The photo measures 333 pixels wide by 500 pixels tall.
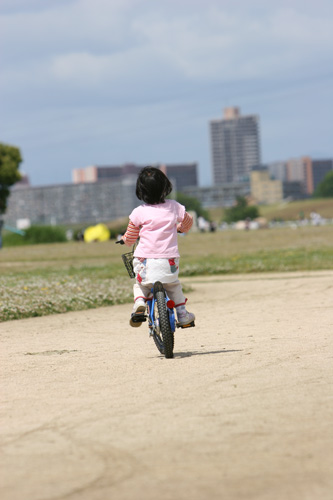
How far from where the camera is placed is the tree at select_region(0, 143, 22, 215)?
205 feet

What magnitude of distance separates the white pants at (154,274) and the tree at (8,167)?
55.3 metres

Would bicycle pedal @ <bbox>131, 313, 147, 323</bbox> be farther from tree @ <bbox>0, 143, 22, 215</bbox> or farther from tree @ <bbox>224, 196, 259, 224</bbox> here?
tree @ <bbox>224, 196, 259, 224</bbox>

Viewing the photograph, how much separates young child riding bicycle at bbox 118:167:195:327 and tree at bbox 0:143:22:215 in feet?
181

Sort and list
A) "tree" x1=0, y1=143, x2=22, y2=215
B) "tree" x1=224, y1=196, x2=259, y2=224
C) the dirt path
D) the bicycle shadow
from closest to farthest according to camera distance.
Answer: the dirt path
the bicycle shadow
"tree" x1=0, y1=143, x2=22, y2=215
"tree" x1=224, y1=196, x2=259, y2=224

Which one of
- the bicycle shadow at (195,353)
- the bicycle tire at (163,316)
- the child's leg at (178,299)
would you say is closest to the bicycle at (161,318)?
the bicycle tire at (163,316)

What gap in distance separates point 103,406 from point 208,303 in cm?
895

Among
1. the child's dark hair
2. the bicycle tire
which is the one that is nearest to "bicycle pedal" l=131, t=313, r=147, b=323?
the bicycle tire

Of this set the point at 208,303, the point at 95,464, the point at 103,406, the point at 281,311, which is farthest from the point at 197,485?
the point at 208,303

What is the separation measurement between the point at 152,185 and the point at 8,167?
5565 cm

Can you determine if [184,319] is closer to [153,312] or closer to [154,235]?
[153,312]

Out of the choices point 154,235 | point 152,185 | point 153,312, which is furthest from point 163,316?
point 152,185

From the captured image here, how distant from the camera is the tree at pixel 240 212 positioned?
611ft

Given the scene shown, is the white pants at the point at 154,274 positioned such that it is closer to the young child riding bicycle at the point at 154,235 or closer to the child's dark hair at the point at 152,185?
the young child riding bicycle at the point at 154,235

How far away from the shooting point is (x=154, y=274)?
823 cm
